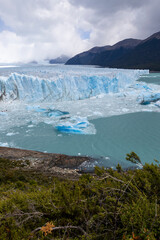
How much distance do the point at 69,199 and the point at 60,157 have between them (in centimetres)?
551

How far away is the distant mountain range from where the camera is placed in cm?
8019

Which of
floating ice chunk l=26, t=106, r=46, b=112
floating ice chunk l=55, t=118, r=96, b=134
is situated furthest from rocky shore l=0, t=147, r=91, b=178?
floating ice chunk l=26, t=106, r=46, b=112

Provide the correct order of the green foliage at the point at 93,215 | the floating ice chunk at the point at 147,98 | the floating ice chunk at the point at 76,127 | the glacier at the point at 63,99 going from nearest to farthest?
the green foliage at the point at 93,215 < the floating ice chunk at the point at 76,127 < the glacier at the point at 63,99 < the floating ice chunk at the point at 147,98

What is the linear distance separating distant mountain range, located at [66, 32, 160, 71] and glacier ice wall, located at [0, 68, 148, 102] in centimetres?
6312

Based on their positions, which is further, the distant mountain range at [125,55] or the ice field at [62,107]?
the distant mountain range at [125,55]

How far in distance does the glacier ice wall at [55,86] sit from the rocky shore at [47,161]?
9547 mm

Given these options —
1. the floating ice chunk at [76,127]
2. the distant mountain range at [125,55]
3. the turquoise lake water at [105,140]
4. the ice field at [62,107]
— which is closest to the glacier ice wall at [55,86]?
the ice field at [62,107]

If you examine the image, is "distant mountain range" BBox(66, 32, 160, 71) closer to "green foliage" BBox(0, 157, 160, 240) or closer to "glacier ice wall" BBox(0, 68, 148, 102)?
"glacier ice wall" BBox(0, 68, 148, 102)

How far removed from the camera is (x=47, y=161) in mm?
7059

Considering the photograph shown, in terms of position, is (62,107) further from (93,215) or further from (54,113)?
(93,215)

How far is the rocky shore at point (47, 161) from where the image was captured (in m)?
6.45

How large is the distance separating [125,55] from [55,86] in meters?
94.3

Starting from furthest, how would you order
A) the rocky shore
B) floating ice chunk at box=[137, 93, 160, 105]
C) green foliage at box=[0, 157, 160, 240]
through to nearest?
floating ice chunk at box=[137, 93, 160, 105], the rocky shore, green foliage at box=[0, 157, 160, 240]

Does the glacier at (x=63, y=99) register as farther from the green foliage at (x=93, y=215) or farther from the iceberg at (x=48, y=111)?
the green foliage at (x=93, y=215)
